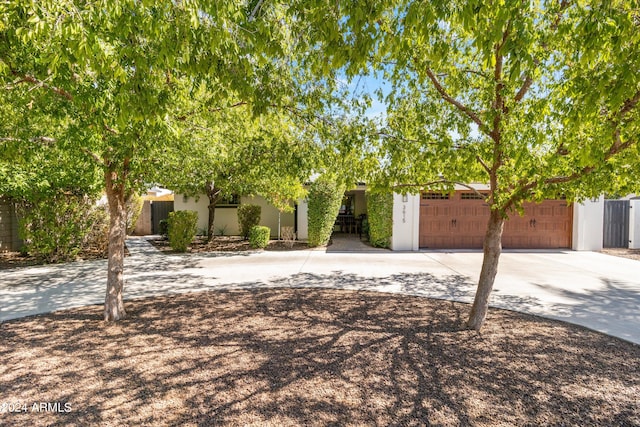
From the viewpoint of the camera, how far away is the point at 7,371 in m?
3.58

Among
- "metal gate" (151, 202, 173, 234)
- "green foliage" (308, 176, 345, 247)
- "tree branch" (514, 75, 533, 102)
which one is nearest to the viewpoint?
"tree branch" (514, 75, 533, 102)

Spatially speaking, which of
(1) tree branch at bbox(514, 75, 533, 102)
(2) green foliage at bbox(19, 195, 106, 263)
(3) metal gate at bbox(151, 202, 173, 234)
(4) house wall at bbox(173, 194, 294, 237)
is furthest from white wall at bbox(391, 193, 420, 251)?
(3) metal gate at bbox(151, 202, 173, 234)

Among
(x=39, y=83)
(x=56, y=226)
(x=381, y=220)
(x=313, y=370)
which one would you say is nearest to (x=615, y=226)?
(x=381, y=220)

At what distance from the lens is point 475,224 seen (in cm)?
1277

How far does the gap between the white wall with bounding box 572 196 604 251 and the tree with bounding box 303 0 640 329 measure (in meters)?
10.1

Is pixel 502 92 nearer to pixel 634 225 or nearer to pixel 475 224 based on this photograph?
pixel 475 224

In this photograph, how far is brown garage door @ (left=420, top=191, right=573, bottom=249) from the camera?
12.8m

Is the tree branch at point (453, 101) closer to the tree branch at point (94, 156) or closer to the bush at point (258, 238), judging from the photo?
the tree branch at point (94, 156)

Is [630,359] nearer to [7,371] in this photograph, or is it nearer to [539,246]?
[7,371]

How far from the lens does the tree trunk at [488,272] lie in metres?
4.82

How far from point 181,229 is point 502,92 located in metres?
10.9

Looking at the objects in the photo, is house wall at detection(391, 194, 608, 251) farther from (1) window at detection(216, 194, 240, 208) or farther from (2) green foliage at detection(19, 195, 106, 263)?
(2) green foliage at detection(19, 195, 106, 263)

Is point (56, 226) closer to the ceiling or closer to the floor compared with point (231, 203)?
closer to the floor

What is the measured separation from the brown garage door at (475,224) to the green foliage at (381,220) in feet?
3.86
